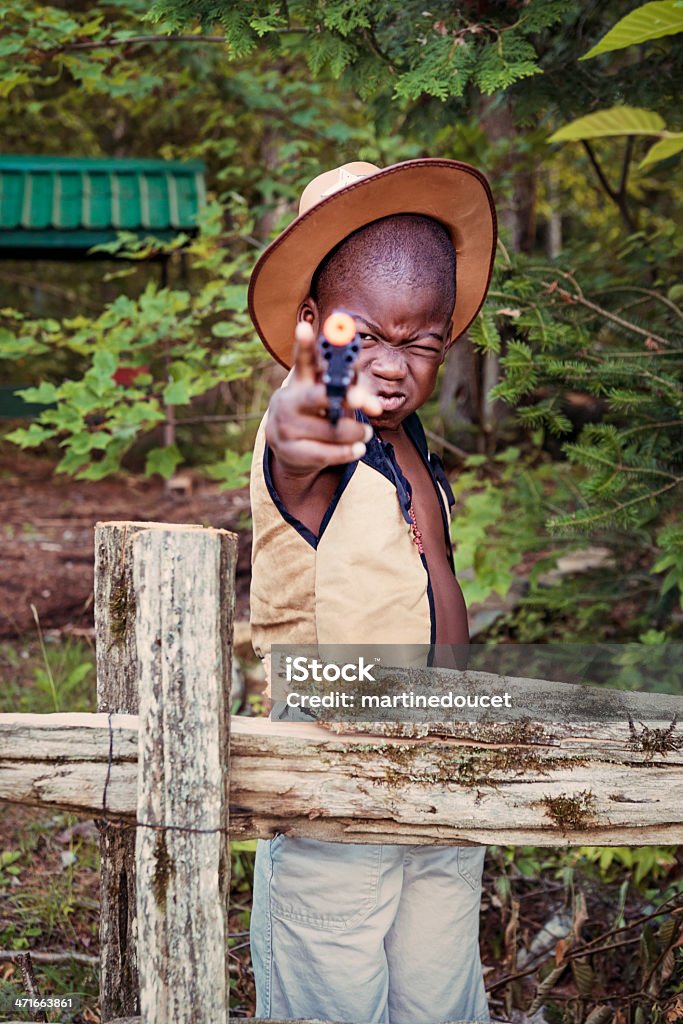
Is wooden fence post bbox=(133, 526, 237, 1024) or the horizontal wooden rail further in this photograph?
the horizontal wooden rail

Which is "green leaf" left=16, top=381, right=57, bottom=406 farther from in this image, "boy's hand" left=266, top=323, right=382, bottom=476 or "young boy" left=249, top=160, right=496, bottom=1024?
"boy's hand" left=266, top=323, right=382, bottom=476

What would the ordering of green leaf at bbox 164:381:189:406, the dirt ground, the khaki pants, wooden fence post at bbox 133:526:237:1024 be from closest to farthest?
wooden fence post at bbox 133:526:237:1024 < the khaki pants < green leaf at bbox 164:381:189:406 < the dirt ground

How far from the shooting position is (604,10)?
333 cm

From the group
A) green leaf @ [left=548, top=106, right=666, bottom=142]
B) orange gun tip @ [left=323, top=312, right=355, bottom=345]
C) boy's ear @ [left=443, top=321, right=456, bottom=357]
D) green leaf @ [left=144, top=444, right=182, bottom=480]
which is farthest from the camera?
green leaf @ [left=144, top=444, right=182, bottom=480]

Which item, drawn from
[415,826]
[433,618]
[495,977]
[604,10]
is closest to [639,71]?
[604,10]

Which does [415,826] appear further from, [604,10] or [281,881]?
[604,10]

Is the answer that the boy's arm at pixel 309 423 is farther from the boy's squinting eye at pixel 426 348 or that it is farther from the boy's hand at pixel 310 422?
the boy's squinting eye at pixel 426 348

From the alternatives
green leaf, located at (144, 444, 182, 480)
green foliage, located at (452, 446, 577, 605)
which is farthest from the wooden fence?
green leaf, located at (144, 444, 182, 480)

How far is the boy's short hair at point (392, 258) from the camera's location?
6.06 ft

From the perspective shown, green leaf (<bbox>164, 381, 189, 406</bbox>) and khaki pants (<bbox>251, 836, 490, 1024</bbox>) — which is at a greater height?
green leaf (<bbox>164, 381, 189, 406</bbox>)

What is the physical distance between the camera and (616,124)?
124 cm

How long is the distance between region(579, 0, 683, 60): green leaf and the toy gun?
0.47m

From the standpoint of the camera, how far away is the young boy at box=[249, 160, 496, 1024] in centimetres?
181

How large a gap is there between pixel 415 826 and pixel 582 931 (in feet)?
5.27
